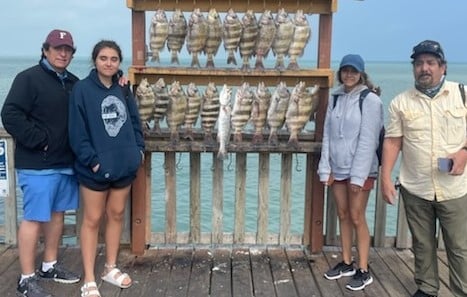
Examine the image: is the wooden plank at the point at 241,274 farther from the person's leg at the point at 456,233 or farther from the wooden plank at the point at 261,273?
the person's leg at the point at 456,233

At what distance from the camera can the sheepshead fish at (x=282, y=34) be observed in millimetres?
4070

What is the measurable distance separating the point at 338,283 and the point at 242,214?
1101 millimetres

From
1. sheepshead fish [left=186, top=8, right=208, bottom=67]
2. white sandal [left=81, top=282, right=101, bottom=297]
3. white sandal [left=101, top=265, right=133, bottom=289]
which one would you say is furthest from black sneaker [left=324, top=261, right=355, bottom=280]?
sheepshead fish [left=186, top=8, right=208, bottom=67]

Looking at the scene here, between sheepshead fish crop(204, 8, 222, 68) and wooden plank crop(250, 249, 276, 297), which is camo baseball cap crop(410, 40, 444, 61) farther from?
wooden plank crop(250, 249, 276, 297)

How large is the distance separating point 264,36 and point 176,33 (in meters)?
0.70

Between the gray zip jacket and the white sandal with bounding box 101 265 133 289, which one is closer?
the gray zip jacket

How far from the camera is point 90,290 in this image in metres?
3.54

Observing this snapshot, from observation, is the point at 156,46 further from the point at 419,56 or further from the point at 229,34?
the point at 419,56

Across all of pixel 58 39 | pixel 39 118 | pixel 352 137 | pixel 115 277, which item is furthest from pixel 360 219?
pixel 58 39

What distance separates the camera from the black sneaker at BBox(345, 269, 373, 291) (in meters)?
3.77

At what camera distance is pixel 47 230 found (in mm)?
3717

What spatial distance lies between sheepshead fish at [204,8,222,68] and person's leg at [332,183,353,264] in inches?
55.7

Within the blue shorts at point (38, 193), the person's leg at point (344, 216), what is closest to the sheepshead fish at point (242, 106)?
the person's leg at point (344, 216)

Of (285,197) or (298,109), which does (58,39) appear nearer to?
(298,109)
